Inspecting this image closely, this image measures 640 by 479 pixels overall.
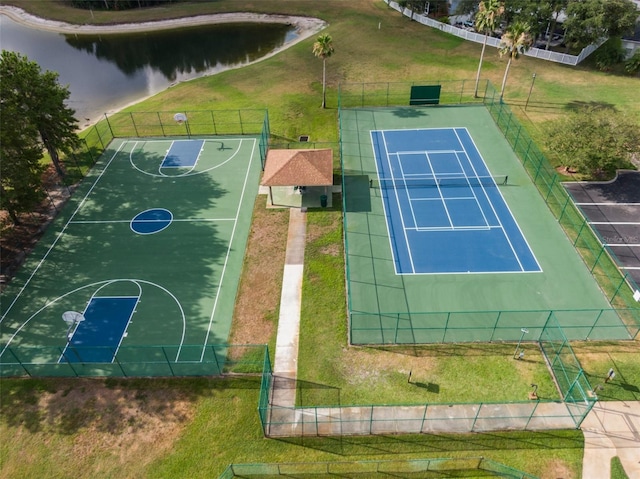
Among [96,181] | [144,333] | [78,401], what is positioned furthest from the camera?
[96,181]

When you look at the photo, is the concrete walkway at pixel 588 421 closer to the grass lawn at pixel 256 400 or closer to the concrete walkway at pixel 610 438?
the concrete walkway at pixel 610 438

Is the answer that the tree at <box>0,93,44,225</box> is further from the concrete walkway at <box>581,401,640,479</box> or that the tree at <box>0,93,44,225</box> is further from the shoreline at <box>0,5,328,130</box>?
the shoreline at <box>0,5,328,130</box>

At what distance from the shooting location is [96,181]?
120ft

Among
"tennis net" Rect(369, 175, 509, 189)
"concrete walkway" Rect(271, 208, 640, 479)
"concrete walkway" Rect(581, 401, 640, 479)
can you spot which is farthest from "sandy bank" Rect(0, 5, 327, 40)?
"concrete walkway" Rect(581, 401, 640, 479)

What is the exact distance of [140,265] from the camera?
94.2ft

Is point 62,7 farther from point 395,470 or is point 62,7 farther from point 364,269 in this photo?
point 395,470

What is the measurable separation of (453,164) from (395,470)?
85.3ft

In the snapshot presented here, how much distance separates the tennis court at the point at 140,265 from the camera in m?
23.9

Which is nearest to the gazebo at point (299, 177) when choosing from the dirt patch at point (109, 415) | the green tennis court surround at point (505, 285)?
the green tennis court surround at point (505, 285)

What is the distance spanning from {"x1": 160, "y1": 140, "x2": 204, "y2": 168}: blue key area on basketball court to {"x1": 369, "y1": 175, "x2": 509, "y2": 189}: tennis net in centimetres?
1638

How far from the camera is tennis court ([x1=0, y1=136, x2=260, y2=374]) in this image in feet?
78.5

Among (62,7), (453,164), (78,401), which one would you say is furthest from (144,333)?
(62,7)

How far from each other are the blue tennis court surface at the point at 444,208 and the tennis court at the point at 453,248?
0.09 m

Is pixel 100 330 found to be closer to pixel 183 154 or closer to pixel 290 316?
pixel 290 316
